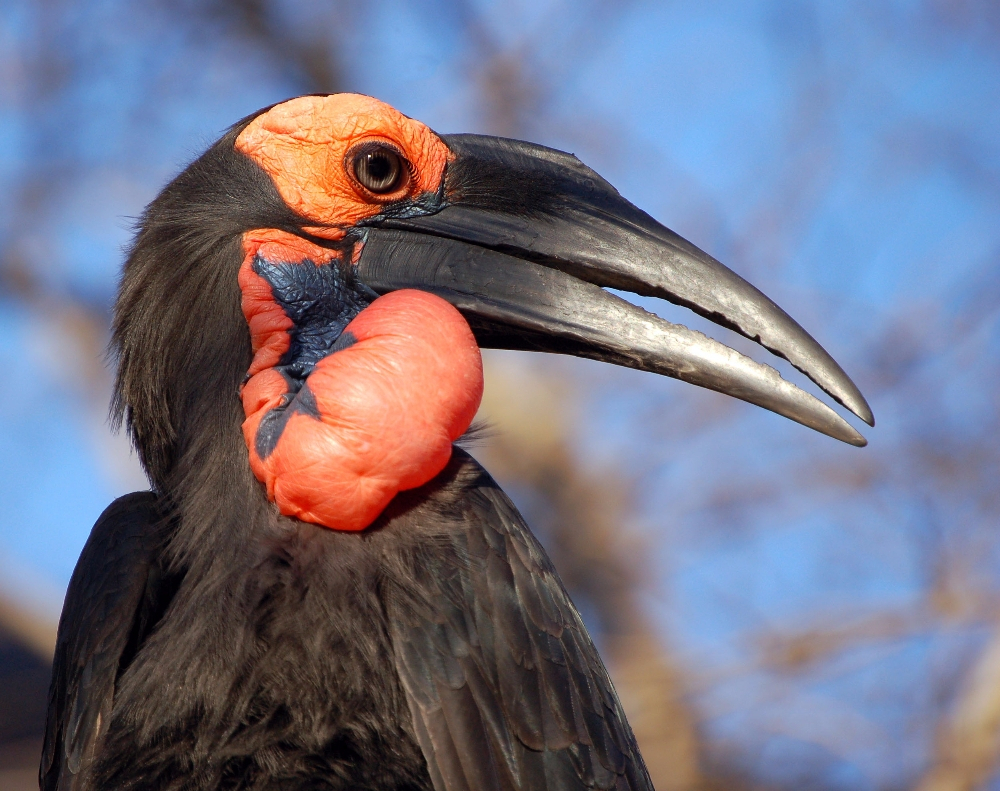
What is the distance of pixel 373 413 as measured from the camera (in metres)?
2.29

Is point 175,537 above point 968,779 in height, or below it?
above

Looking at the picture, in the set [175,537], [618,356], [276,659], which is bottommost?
[276,659]

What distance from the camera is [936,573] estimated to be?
21.7ft

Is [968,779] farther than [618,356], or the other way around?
[968,779]

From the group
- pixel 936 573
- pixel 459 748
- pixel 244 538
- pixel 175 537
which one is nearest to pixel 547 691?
pixel 459 748

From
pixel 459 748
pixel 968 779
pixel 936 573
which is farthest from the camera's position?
pixel 936 573

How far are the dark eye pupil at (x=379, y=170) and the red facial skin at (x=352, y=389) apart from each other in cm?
5

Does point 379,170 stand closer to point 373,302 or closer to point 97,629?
point 373,302

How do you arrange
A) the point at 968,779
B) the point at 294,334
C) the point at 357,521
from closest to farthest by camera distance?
the point at 357,521 < the point at 294,334 < the point at 968,779

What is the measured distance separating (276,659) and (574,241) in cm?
106

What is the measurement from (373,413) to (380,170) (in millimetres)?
663

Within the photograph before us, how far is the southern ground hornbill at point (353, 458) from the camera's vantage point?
2.25m

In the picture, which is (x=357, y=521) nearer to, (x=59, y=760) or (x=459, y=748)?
(x=459, y=748)

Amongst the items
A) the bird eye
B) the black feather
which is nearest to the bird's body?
the black feather
